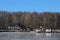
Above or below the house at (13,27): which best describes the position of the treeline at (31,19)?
above

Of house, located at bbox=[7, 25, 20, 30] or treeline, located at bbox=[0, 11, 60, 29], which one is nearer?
house, located at bbox=[7, 25, 20, 30]

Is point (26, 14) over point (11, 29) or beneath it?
over

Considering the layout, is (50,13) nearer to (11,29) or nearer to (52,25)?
(52,25)

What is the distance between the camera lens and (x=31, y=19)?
52438 millimetres

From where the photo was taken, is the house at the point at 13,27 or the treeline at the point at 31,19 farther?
the treeline at the point at 31,19

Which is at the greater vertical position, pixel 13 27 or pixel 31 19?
pixel 31 19

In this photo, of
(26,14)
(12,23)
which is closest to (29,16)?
(26,14)

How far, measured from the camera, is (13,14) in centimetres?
5431

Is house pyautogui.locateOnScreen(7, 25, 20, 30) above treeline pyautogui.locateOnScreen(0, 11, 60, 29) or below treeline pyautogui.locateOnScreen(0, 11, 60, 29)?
below

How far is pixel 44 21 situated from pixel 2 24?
988cm

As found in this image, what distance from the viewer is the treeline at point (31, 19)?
48.8 metres

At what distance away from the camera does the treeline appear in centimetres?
4877

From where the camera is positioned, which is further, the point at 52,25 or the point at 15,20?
the point at 15,20

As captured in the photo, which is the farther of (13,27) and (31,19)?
(31,19)
